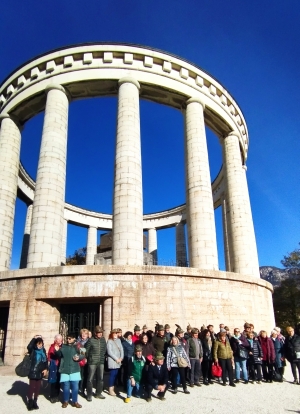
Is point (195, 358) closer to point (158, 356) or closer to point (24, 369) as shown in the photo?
point (158, 356)

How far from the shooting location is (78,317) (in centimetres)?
1507

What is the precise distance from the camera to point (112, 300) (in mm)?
14031

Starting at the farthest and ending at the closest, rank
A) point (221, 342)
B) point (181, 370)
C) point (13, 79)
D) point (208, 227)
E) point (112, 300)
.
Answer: point (13, 79)
point (208, 227)
point (112, 300)
point (221, 342)
point (181, 370)

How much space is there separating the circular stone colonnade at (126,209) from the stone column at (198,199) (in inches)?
2.5

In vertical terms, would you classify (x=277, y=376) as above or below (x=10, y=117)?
below

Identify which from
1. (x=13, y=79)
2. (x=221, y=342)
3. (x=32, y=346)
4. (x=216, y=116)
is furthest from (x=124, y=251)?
(x=13, y=79)

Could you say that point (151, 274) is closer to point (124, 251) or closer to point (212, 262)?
point (124, 251)

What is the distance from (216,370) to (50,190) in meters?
12.8

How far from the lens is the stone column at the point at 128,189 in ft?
53.5

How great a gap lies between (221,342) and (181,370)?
6.36 feet

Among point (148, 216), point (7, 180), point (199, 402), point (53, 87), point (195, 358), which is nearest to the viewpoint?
point (199, 402)

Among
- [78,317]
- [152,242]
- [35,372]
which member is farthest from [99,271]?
[152,242]

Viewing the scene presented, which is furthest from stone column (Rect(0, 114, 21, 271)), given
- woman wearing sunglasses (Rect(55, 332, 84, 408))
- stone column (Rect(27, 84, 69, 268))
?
woman wearing sunglasses (Rect(55, 332, 84, 408))

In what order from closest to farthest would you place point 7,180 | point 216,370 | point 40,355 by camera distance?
point 40,355 < point 216,370 < point 7,180
